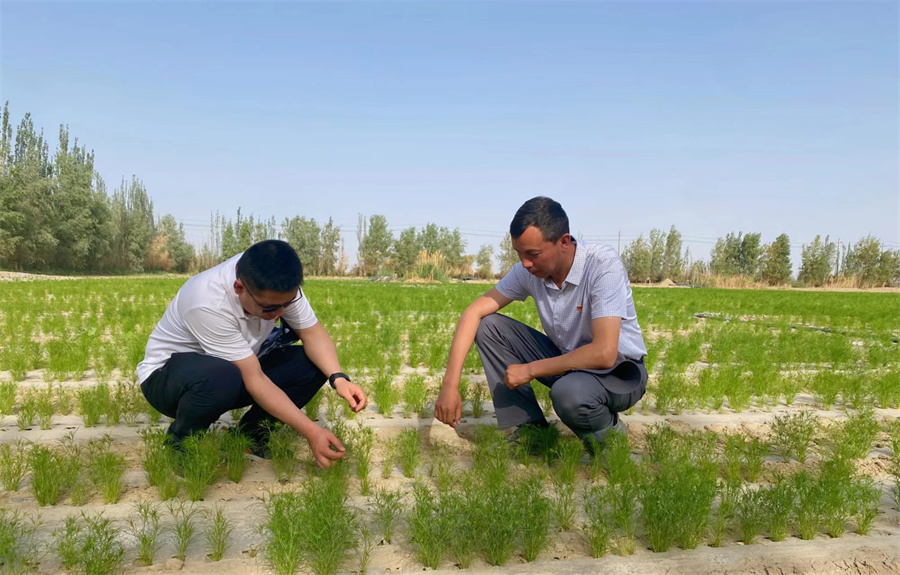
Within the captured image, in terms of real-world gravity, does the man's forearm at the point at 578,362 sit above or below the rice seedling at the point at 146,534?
above

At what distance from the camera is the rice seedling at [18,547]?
6.86 feet

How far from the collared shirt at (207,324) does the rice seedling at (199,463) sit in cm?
45

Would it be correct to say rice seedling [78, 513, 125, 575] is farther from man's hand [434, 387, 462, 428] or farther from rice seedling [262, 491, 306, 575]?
man's hand [434, 387, 462, 428]

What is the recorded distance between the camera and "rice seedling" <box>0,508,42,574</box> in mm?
2092

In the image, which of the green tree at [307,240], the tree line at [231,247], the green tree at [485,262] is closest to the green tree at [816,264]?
the tree line at [231,247]

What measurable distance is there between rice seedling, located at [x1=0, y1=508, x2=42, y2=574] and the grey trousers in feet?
7.58

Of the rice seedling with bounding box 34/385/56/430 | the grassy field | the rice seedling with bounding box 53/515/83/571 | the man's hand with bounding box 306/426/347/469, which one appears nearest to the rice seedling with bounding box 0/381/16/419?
the grassy field

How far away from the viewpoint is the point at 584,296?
3273 millimetres

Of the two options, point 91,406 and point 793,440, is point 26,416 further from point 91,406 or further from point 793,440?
point 793,440

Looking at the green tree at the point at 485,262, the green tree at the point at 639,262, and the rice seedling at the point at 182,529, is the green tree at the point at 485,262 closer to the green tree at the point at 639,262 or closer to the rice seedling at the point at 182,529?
the green tree at the point at 639,262

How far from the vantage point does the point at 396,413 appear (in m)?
4.48

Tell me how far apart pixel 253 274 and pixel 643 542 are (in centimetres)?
206

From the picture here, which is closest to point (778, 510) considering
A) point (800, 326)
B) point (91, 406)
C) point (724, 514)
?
point (724, 514)

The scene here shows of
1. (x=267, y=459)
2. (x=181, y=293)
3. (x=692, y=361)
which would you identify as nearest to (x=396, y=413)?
(x=267, y=459)
